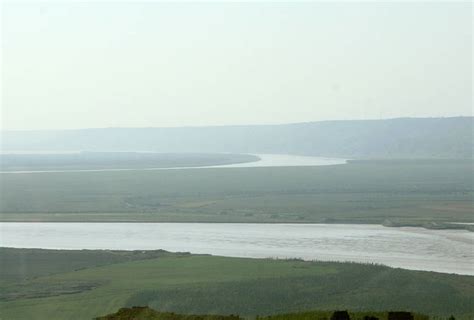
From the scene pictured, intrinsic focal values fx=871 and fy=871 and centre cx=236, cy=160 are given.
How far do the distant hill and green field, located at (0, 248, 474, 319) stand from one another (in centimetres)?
9635

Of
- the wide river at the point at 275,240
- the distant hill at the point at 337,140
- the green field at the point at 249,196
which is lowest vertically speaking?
the wide river at the point at 275,240

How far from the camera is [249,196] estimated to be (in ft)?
185

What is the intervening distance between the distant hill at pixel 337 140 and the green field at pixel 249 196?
167ft

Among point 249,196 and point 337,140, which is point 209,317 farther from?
point 337,140

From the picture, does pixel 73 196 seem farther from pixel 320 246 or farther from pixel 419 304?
pixel 419 304

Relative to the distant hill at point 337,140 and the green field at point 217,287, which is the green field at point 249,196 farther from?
the distant hill at point 337,140

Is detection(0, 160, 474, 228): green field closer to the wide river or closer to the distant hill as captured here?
the wide river

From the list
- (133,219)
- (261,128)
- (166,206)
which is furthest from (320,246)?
(261,128)

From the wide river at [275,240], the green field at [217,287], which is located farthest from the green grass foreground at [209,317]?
the wide river at [275,240]

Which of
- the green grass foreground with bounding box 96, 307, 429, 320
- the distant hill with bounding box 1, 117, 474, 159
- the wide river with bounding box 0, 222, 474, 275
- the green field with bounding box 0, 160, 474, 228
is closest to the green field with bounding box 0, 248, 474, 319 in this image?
the green grass foreground with bounding box 96, 307, 429, 320

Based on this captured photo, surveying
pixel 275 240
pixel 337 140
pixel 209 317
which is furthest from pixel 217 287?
pixel 337 140

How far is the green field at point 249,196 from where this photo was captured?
44.8 m

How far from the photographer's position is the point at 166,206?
5116cm

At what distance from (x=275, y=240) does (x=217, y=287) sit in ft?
38.4
